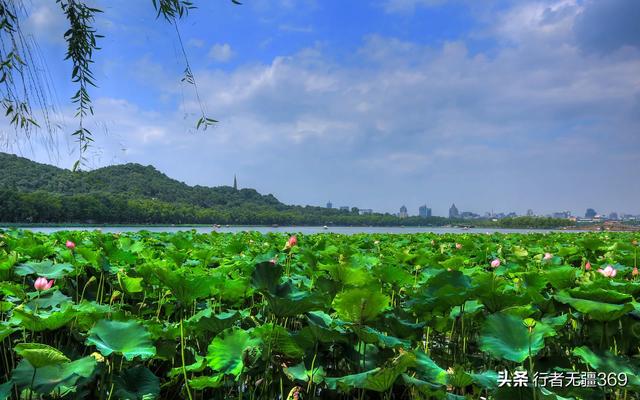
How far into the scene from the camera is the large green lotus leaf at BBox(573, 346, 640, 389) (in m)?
1.52

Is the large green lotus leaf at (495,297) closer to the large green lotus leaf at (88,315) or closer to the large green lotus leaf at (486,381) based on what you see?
the large green lotus leaf at (486,381)

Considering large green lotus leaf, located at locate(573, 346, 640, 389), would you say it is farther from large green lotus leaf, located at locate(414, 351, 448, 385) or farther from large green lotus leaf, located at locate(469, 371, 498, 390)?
large green lotus leaf, located at locate(414, 351, 448, 385)

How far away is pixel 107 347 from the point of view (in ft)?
4.13

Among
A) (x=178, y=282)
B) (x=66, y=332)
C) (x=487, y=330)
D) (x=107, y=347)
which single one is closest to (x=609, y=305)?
(x=487, y=330)

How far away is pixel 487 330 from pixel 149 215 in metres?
42.0

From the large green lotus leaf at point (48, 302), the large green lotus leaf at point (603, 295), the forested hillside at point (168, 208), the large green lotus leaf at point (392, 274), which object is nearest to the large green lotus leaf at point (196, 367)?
the large green lotus leaf at point (48, 302)

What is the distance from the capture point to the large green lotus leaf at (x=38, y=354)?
1124 millimetres

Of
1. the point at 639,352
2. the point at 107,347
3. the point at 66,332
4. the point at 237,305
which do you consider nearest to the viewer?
the point at 107,347

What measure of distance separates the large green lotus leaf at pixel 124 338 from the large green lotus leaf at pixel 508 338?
106cm

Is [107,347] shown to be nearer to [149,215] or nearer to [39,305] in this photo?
[39,305]

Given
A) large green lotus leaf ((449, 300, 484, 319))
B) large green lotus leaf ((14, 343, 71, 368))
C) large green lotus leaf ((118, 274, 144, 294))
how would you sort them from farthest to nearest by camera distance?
large green lotus leaf ((118, 274, 144, 294))
large green lotus leaf ((449, 300, 484, 319))
large green lotus leaf ((14, 343, 71, 368))

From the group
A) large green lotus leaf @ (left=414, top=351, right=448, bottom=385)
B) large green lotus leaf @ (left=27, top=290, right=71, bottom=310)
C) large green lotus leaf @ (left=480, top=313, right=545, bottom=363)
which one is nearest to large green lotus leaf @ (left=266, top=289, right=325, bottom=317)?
large green lotus leaf @ (left=414, top=351, right=448, bottom=385)

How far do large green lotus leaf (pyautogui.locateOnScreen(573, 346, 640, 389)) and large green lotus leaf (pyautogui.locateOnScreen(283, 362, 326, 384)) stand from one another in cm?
95

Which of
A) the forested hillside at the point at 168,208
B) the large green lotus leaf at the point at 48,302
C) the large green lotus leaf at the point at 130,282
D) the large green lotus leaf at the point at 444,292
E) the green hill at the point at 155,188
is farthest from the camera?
the forested hillside at the point at 168,208
